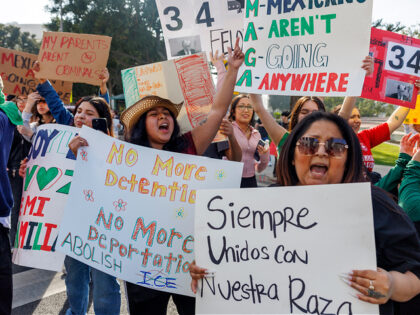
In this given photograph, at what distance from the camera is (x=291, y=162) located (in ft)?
5.30

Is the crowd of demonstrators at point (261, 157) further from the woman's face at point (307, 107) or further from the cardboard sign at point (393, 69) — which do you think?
the cardboard sign at point (393, 69)

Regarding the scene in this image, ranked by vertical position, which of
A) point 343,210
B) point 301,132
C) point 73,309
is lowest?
point 73,309

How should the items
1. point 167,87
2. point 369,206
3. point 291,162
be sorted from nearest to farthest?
point 369,206
point 291,162
point 167,87

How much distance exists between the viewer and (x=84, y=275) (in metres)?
2.62

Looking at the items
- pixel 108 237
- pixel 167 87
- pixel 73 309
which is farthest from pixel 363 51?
pixel 73 309

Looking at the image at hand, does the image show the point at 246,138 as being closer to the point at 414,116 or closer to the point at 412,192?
the point at 414,116

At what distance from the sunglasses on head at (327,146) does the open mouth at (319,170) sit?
2.4 inches

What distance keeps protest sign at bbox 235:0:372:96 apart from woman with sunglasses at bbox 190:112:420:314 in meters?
1.10

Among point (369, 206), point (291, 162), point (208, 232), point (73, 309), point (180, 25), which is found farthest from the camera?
point (180, 25)

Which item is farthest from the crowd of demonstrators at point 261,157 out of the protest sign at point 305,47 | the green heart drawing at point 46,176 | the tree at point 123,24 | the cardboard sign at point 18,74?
the tree at point 123,24

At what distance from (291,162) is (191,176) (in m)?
0.60

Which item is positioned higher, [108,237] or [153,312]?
[108,237]

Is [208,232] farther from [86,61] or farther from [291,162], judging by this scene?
[86,61]

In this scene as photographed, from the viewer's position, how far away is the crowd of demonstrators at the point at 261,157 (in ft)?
4.15
